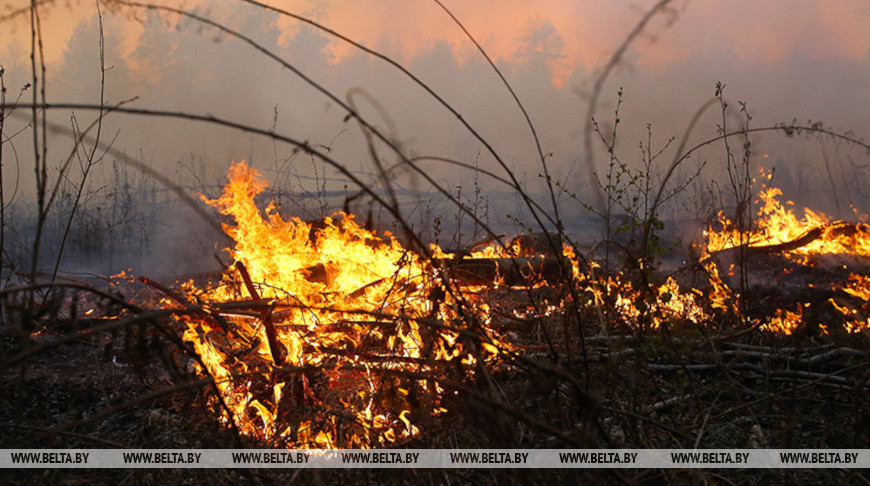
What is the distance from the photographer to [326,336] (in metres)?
3.48

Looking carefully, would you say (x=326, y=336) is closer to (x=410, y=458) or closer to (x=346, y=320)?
(x=346, y=320)

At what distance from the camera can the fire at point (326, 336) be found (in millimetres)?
2836

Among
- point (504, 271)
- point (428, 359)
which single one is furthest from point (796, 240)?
point (428, 359)

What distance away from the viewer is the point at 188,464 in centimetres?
264

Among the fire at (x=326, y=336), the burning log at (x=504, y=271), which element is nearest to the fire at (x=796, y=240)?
the burning log at (x=504, y=271)

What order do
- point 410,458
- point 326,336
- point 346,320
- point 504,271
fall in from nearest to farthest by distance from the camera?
1. point 410,458
2. point 326,336
3. point 346,320
4. point 504,271

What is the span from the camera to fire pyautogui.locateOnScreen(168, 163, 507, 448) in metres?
2.84

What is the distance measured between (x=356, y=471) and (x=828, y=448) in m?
2.56

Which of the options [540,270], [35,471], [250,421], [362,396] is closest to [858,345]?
[540,270]

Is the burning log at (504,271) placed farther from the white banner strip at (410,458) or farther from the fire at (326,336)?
the white banner strip at (410,458)

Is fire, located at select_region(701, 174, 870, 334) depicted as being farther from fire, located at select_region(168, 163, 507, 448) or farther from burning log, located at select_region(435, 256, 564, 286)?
fire, located at select_region(168, 163, 507, 448)

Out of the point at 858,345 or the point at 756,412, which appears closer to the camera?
the point at 756,412

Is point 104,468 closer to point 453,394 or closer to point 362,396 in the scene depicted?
point 362,396

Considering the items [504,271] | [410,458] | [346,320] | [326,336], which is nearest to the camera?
[410,458]
